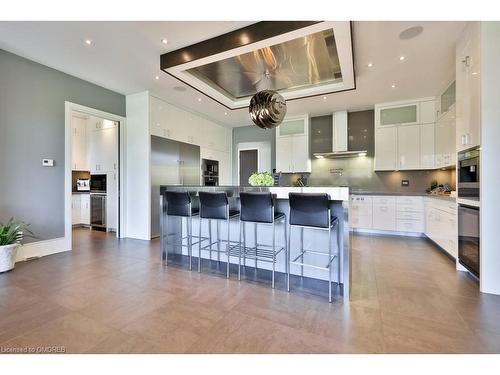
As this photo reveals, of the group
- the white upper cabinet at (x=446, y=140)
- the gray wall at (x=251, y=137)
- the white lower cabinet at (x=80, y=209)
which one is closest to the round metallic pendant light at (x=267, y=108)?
the white upper cabinet at (x=446, y=140)

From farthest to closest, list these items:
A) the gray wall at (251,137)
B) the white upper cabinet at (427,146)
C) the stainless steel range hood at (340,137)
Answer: the gray wall at (251,137)
the stainless steel range hood at (340,137)
the white upper cabinet at (427,146)

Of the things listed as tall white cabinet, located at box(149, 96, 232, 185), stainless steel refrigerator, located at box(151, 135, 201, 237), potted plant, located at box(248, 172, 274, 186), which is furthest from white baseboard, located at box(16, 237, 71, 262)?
potted plant, located at box(248, 172, 274, 186)

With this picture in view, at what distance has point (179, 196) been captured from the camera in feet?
9.67

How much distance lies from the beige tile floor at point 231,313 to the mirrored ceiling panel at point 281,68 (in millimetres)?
2694

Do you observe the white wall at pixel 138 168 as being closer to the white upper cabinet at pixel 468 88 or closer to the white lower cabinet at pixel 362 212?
the white lower cabinet at pixel 362 212

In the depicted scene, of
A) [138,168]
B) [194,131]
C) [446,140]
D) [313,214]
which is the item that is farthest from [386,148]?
[138,168]

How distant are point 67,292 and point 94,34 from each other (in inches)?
109

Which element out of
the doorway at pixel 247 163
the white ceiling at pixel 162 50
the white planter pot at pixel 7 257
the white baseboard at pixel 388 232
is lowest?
the white baseboard at pixel 388 232

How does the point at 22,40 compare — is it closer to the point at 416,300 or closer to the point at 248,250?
the point at 248,250

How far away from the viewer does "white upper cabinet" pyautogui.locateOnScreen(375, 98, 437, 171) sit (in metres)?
4.55

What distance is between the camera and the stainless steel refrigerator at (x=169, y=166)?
4.50 m

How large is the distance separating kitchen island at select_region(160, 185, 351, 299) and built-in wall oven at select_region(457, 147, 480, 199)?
1.41 meters

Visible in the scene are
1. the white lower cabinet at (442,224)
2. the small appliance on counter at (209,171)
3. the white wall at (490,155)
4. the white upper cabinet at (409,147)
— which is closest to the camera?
the white wall at (490,155)

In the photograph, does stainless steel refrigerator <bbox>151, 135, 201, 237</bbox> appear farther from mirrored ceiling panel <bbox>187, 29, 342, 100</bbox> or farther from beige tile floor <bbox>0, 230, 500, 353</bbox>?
beige tile floor <bbox>0, 230, 500, 353</bbox>
